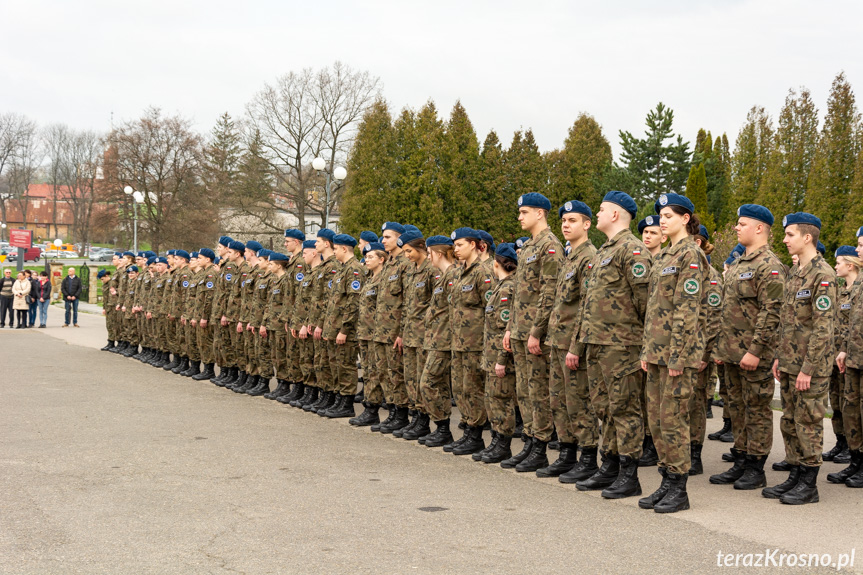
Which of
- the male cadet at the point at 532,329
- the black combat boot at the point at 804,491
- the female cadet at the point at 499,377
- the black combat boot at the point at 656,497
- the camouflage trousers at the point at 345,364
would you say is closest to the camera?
the black combat boot at the point at 656,497

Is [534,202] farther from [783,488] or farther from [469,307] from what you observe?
[783,488]

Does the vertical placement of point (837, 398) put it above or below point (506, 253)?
below

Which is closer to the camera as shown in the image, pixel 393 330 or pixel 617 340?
pixel 617 340

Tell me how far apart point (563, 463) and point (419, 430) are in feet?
7.15

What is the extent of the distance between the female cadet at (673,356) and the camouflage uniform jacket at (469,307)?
2.30 metres

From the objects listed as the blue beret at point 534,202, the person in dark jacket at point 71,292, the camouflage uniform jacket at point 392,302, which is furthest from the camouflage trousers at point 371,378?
the person in dark jacket at point 71,292

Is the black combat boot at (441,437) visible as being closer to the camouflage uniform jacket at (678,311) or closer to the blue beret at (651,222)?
the blue beret at (651,222)

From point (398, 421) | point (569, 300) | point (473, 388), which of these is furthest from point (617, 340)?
point (398, 421)

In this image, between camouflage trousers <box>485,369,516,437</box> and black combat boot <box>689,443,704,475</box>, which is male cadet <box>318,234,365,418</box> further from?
black combat boot <box>689,443,704,475</box>

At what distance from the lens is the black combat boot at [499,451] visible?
25.4 feet

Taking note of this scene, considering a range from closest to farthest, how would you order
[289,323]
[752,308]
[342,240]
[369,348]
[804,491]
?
[804,491] < [752,308] < [369,348] < [342,240] < [289,323]

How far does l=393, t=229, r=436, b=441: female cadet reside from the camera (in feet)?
29.0

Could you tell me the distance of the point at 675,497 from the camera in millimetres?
5953

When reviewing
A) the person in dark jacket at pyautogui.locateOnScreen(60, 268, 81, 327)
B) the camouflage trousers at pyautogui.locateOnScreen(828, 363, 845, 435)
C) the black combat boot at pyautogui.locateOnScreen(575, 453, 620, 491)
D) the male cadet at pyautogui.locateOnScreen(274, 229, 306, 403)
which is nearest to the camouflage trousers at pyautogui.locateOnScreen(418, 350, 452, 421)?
the black combat boot at pyautogui.locateOnScreen(575, 453, 620, 491)
